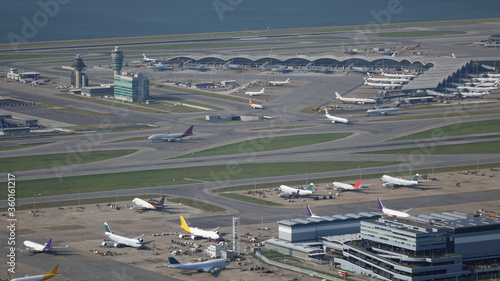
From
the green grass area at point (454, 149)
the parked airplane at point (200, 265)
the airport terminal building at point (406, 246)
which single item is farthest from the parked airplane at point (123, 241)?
the green grass area at point (454, 149)

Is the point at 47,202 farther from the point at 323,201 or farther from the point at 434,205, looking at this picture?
the point at 434,205

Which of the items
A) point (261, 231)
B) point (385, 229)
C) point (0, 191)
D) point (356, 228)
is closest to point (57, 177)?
point (0, 191)

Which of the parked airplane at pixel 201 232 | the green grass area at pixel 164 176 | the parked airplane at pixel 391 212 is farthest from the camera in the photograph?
the green grass area at pixel 164 176

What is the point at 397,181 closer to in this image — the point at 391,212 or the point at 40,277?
the point at 391,212

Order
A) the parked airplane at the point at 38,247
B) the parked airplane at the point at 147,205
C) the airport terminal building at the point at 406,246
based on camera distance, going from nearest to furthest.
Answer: the airport terminal building at the point at 406,246 → the parked airplane at the point at 38,247 → the parked airplane at the point at 147,205

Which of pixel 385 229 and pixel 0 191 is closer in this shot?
pixel 385 229

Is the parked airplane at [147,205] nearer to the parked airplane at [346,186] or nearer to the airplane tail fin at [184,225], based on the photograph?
the airplane tail fin at [184,225]

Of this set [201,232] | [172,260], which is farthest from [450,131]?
[172,260]
